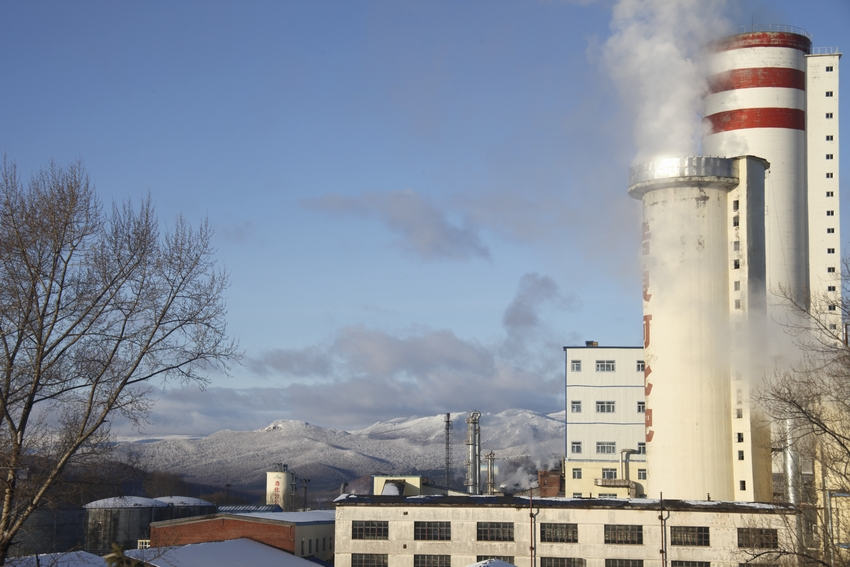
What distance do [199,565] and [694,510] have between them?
76.4ft

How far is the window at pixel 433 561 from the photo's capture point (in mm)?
42375

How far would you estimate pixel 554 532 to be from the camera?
4191cm

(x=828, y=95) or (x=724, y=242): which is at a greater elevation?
(x=828, y=95)

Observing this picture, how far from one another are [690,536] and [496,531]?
30.1ft

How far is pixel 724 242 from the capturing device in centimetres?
5297

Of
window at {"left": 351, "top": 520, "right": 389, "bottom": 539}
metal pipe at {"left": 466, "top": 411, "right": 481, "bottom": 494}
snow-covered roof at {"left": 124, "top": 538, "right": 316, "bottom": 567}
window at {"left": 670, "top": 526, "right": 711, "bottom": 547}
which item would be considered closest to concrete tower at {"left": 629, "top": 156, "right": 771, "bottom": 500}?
window at {"left": 670, "top": 526, "right": 711, "bottom": 547}

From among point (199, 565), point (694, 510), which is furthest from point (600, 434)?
point (199, 565)

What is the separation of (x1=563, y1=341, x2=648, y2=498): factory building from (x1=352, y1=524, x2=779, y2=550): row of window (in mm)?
22561

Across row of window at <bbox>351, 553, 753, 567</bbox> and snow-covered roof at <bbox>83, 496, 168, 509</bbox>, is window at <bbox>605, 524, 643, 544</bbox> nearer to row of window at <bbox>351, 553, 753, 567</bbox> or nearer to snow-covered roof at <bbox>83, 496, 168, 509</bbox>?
row of window at <bbox>351, 553, 753, 567</bbox>

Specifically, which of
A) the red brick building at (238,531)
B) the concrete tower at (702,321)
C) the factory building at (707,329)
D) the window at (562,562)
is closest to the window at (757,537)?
the window at (562,562)

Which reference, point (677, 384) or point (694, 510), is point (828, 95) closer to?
point (677, 384)

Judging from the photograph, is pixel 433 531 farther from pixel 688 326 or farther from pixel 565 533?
pixel 688 326

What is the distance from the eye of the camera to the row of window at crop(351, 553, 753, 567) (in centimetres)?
4081

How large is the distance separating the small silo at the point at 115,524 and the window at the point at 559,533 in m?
34.6
